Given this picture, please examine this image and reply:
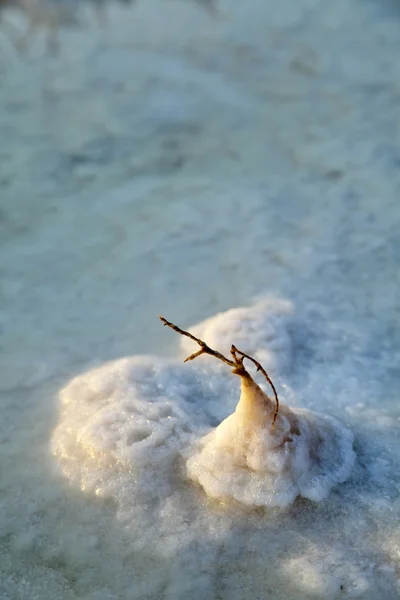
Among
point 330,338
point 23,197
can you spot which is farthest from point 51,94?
point 330,338

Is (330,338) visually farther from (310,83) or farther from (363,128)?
(310,83)

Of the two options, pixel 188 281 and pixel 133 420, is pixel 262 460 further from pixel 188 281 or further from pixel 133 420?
pixel 188 281

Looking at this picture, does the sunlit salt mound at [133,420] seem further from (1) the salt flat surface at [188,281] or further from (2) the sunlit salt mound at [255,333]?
(2) the sunlit salt mound at [255,333]

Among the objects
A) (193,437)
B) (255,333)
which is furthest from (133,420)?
(255,333)

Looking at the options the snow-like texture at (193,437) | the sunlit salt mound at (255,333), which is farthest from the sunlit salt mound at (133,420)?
the sunlit salt mound at (255,333)

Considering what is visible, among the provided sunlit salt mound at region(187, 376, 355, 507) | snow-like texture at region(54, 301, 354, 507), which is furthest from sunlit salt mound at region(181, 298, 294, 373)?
sunlit salt mound at region(187, 376, 355, 507)
